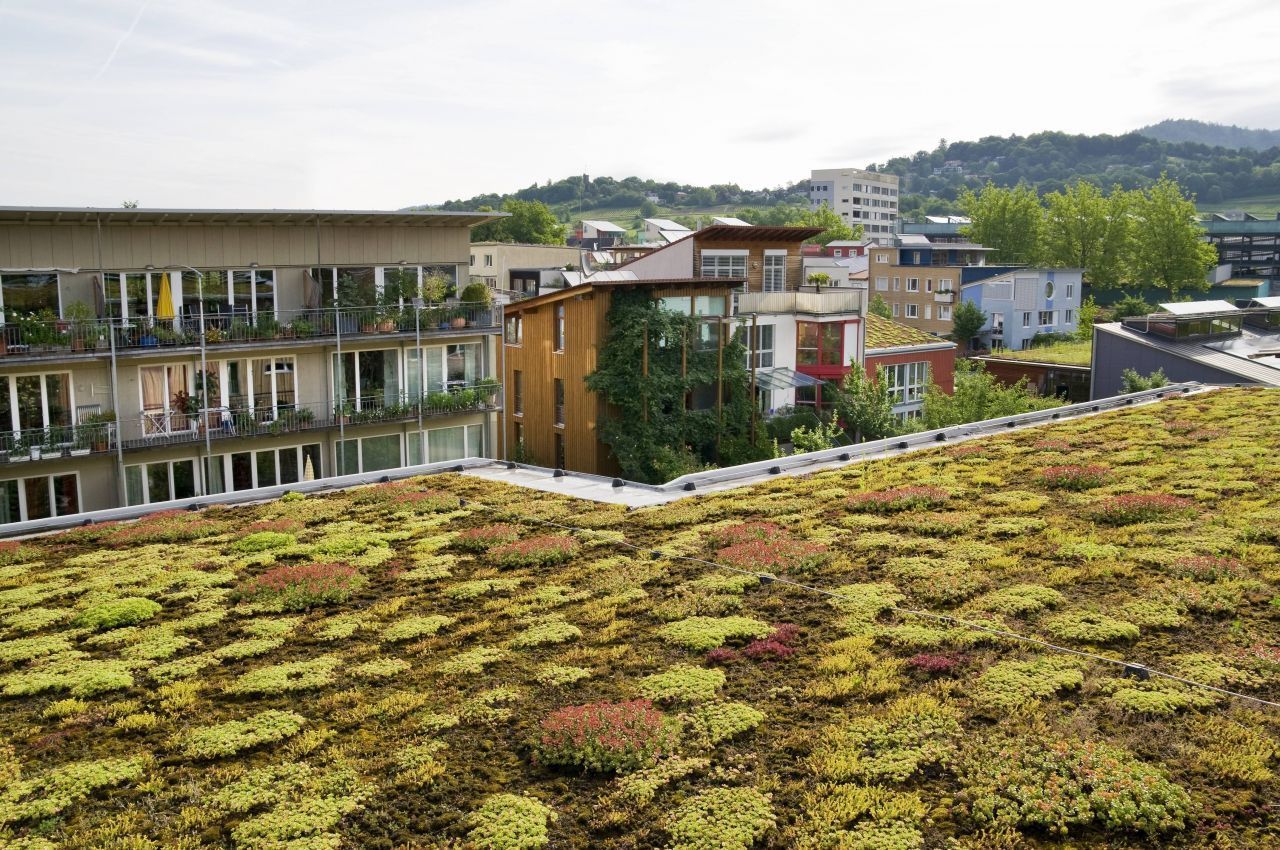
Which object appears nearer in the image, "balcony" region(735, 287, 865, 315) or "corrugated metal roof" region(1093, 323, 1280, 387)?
"corrugated metal roof" region(1093, 323, 1280, 387)

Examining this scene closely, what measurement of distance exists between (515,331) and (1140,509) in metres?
30.5

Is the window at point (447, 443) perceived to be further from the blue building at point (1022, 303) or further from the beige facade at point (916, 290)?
the beige facade at point (916, 290)

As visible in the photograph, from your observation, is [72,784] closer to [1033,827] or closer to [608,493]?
[1033,827]

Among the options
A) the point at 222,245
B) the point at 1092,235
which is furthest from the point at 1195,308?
the point at 1092,235

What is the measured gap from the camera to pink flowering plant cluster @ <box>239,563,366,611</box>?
57.5ft

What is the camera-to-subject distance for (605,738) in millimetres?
11734

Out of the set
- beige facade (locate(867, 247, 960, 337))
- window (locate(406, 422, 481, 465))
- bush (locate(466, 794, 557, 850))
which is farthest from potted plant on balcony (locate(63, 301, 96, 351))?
beige facade (locate(867, 247, 960, 337))

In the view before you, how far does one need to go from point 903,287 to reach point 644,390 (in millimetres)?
65563

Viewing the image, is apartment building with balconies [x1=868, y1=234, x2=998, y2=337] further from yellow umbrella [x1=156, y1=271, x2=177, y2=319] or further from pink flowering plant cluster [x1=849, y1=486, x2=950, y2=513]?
pink flowering plant cluster [x1=849, y1=486, x2=950, y2=513]

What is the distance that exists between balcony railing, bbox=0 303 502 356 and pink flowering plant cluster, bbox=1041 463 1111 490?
21.0 metres

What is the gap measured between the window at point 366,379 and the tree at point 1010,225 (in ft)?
300

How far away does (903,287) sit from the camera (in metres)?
101

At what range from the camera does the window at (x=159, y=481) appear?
32.9 m

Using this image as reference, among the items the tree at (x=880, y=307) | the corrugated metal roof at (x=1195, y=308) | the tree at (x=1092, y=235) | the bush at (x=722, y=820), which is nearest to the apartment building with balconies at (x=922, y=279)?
the tree at (x=880, y=307)
